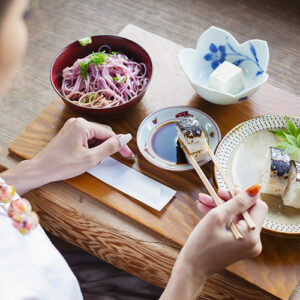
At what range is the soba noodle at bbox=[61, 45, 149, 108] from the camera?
1542 millimetres

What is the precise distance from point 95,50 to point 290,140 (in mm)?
903

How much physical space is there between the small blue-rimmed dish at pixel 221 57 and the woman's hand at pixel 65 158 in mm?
441

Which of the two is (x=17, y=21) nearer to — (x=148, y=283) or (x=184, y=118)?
(x=184, y=118)

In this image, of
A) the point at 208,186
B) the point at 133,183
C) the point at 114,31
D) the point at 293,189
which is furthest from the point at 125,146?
the point at 114,31

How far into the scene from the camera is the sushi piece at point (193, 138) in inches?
52.3

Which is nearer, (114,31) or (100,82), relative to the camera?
(100,82)

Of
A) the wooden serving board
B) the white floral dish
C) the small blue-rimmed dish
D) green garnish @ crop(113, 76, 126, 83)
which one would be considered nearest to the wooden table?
the wooden serving board

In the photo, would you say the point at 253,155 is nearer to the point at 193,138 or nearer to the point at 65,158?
the point at 193,138

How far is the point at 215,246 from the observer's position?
104 cm

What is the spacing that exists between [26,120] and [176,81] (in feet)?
2.78

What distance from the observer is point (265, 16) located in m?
2.76

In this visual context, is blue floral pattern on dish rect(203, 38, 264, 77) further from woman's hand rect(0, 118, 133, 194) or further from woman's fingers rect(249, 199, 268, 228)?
woman's fingers rect(249, 199, 268, 228)

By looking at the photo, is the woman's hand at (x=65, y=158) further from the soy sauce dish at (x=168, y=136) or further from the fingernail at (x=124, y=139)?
the soy sauce dish at (x=168, y=136)

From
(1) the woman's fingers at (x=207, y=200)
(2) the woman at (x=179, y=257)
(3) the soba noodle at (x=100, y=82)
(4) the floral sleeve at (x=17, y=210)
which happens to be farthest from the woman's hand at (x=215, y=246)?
(3) the soba noodle at (x=100, y=82)
